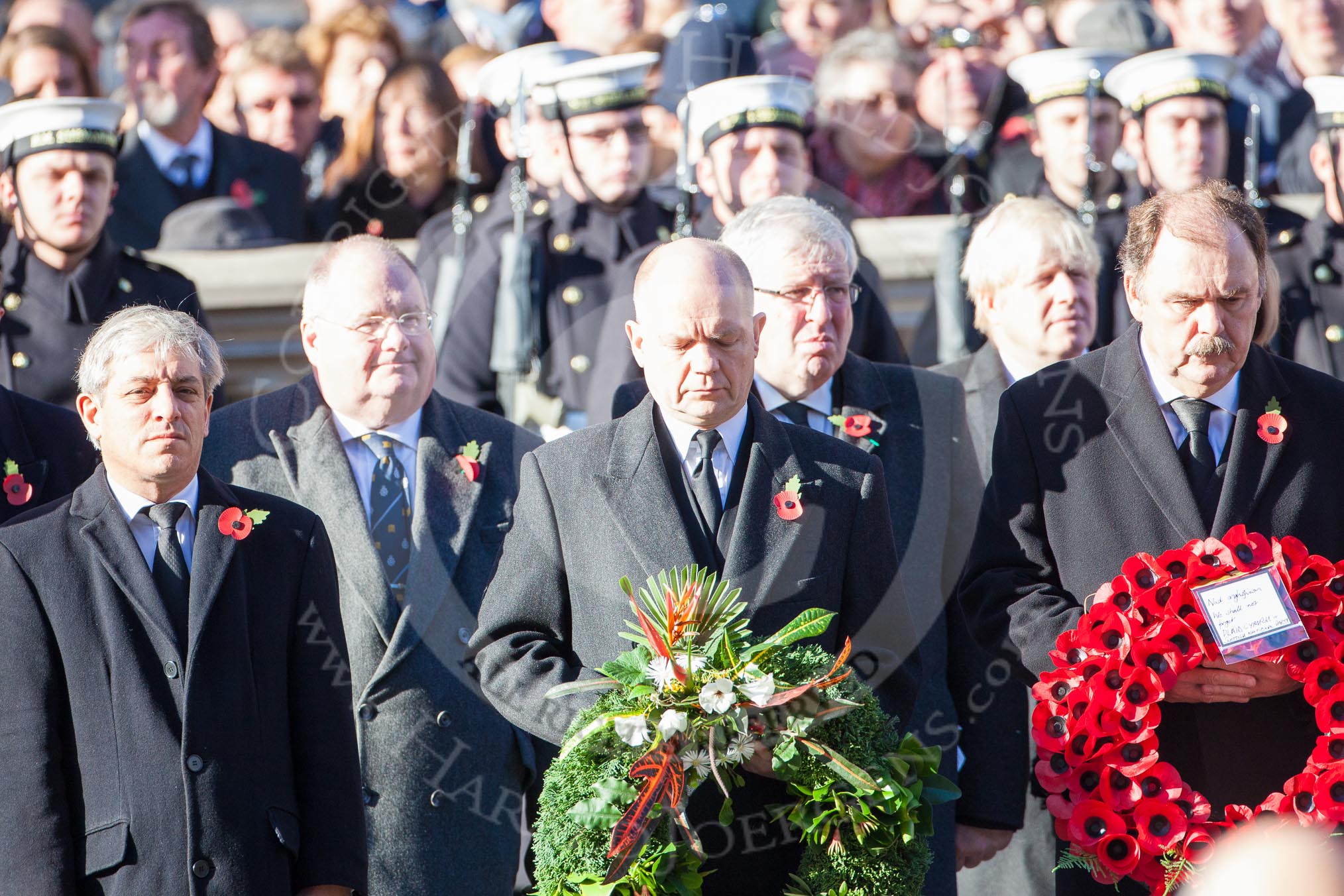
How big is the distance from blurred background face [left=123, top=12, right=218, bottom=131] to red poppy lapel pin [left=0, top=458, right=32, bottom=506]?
3269 mm

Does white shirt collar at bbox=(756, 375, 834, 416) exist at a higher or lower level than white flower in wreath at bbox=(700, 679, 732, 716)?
higher

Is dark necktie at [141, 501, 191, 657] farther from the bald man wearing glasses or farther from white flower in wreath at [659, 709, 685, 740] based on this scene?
white flower in wreath at [659, 709, 685, 740]

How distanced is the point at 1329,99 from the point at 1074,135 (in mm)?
923

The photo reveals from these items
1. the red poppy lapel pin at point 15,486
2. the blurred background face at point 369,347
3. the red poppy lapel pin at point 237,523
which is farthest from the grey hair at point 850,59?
the red poppy lapel pin at point 237,523

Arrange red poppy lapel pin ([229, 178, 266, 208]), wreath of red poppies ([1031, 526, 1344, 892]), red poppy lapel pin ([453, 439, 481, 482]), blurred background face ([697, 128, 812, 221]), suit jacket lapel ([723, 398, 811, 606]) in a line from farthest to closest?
red poppy lapel pin ([229, 178, 266, 208]) < blurred background face ([697, 128, 812, 221]) < red poppy lapel pin ([453, 439, 481, 482]) < suit jacket lapel ([723, 398, 811, 606]) < wreath of red poppies ([1031, 526, 1344, 892])

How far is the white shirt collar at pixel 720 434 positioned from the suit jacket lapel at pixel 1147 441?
88 cm

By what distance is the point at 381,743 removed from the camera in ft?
16.7

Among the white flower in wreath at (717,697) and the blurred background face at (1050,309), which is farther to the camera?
the blurred background face at (1050,309)

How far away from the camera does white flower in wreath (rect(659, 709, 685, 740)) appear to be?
148 inches

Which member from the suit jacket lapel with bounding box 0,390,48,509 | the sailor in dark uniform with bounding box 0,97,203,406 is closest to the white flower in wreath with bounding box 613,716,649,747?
the suit jacket lapel with bounding box 0,390,48,509

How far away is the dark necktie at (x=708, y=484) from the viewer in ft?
14.1

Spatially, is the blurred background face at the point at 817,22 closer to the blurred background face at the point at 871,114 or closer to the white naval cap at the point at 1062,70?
the blurred background face at the point at 871,114

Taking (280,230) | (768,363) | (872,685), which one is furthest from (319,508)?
(280,230)

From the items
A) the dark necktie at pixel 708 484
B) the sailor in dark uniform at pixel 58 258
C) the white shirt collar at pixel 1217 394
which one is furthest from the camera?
the sailor in dark uniform at pixel 58 258
